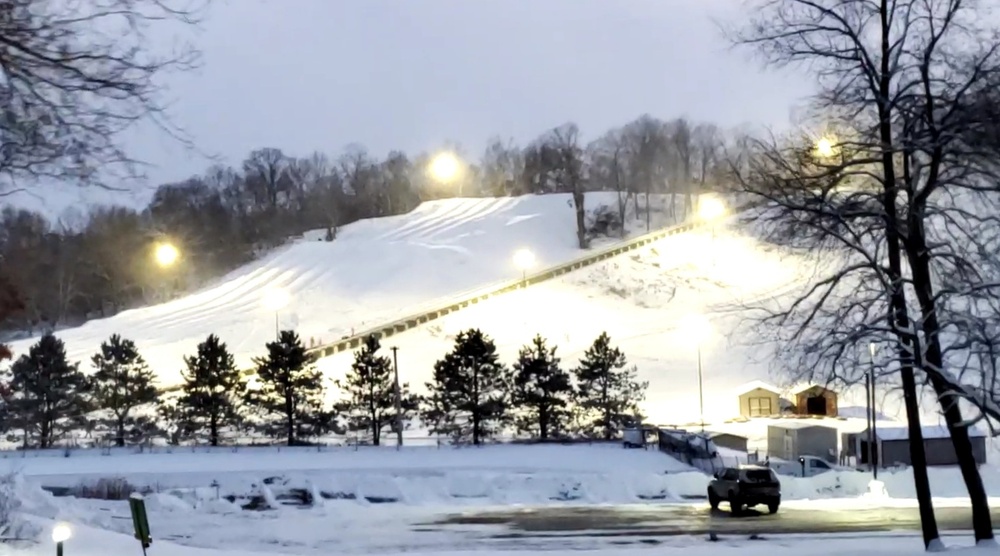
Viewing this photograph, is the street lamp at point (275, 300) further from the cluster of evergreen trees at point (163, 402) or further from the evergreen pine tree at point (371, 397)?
the evergreen pine tree at point (371, 397)

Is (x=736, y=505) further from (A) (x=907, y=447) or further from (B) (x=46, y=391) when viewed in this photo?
(B) (x=46, y=391)

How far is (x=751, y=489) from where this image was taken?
96.4 ft

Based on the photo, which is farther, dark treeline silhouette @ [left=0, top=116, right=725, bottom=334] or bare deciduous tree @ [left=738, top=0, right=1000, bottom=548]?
dark treeline silhouette @ [left=0, top=116, right=725, bottom=334]

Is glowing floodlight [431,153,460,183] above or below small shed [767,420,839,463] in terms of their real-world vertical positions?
above

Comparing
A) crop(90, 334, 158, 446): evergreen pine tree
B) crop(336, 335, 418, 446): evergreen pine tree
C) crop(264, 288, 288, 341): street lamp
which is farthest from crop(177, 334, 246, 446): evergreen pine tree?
crop(264, 288, 288, 341): street lamp

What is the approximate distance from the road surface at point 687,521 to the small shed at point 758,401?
31976 millimetres

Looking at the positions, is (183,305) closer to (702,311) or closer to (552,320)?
(552,320)

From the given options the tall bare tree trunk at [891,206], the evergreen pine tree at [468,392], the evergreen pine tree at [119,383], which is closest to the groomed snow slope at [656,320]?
the evergreen pine tree at [468,392]

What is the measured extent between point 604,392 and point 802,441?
10.4 m

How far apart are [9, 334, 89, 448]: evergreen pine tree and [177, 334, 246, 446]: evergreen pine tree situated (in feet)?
17.2

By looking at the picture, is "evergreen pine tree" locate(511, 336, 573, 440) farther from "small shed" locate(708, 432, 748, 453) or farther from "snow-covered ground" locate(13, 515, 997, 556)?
"snow-covered ground" locate(13, 515, 997, 556)

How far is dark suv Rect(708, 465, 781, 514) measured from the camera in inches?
1156

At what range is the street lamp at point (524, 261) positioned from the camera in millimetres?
100981

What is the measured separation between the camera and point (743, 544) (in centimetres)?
2159
